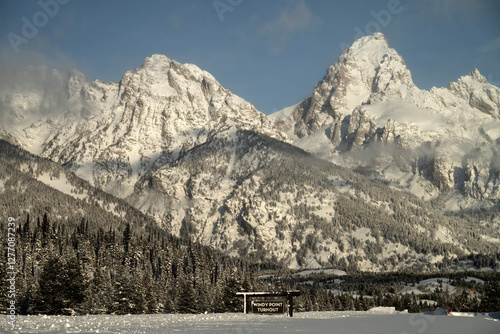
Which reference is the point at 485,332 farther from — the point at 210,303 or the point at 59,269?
the point at 210,303

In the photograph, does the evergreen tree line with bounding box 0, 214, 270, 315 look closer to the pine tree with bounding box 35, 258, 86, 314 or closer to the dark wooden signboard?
the pine tree with bounding box 35, 258, 86, 314

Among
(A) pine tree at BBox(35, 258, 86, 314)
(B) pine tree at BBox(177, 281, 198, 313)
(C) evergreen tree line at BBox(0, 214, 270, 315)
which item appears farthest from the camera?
(B) pine tree at BBox(177, 281, 198, 313)

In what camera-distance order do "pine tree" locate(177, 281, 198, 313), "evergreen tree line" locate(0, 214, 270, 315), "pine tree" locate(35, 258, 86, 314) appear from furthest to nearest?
1. "pine tree" locate(177, 281, 198, 313)
2. "evergreen tree line" locate(0, 214, 270, 315)
3. "pine tree" locate(35, 258, 86, 314)

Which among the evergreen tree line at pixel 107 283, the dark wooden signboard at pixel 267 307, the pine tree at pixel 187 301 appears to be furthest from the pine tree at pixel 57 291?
the pine tree at pixel 187 301

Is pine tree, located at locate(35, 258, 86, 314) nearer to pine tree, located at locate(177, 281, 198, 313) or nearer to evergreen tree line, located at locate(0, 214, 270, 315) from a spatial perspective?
evergreen tree line, located at locate(0, 214, 270, 315)

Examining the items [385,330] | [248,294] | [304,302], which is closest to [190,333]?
[385,330]

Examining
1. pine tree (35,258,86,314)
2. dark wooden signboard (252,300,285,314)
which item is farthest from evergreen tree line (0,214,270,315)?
dark wooden signboard (252,300,285,314)

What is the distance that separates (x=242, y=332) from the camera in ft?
106

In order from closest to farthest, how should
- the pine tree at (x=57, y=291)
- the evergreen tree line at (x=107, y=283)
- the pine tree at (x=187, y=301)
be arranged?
the pine tree at (x=57, y=291)
the evergreen tree line at (x=107, y=283)
the pine tree at (x=187, y=301)

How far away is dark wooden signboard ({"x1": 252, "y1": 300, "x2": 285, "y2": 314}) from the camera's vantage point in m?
55.4

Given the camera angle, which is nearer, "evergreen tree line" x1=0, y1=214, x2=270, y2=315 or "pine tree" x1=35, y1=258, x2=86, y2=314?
"pine tree" x1=35, y1=258, x2=86, y2=314

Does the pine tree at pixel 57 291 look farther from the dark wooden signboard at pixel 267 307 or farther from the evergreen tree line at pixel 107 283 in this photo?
the dark wooden signboard at pixel 267 307

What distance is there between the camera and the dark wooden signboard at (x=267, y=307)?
55375 millimetres

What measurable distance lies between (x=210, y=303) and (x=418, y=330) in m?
83.5
